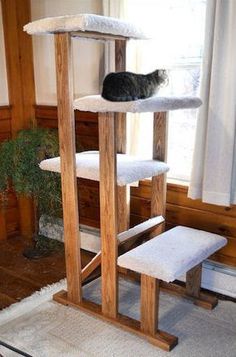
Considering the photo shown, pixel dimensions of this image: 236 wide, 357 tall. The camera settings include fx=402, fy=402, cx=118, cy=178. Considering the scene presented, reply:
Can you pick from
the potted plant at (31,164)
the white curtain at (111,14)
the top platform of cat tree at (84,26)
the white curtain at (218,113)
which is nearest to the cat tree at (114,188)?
the top platform of cat tree at (84,26)

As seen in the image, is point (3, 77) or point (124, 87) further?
point (3, 77)

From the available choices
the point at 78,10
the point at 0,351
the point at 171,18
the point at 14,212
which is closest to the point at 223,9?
the point at 171,18

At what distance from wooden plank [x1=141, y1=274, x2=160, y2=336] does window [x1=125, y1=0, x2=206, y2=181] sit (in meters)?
0.78

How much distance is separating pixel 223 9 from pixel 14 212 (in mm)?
2077

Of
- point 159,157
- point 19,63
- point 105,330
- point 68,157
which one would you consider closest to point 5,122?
point 19,63

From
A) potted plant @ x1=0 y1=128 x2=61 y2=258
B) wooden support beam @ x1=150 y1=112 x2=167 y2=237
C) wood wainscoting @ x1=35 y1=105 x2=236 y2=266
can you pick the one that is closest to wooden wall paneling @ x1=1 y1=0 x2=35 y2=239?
wood wainscoting @ x1=35 y1=105 x2=236 y2=266

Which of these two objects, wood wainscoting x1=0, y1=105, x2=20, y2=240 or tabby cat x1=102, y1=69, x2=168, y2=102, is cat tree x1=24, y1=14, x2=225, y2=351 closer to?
tabby cat x1=102, y1=69, x2=168, y2=102

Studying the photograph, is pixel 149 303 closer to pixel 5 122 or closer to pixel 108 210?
pixel 108 210

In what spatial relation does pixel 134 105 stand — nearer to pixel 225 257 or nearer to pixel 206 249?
pixel 206 249

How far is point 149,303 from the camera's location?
5.92 ft

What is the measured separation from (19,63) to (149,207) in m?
1.40

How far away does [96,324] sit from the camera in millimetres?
1986

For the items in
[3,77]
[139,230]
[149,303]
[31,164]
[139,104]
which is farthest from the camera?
[3,77]

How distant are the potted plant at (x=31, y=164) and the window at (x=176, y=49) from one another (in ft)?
2.07
